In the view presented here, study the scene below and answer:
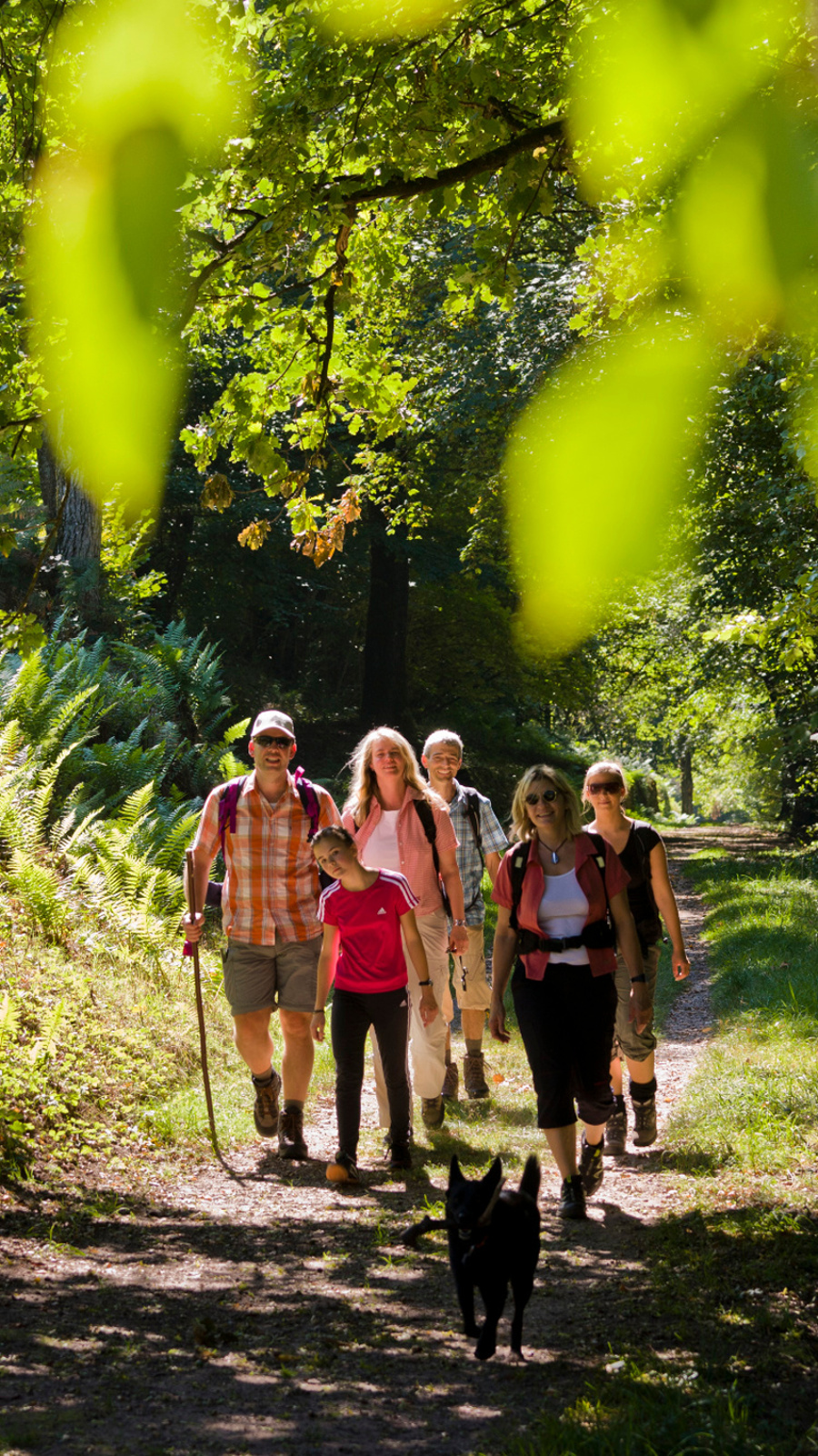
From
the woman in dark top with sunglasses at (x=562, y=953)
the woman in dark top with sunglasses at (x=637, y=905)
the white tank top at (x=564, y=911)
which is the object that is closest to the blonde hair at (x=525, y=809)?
the woman in dark top with sunglasses at (x=562, y=953)

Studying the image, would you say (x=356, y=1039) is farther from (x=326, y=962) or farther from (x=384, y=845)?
(x=384, y=845)

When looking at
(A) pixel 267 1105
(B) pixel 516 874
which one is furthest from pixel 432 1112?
(B) pixel 516 874

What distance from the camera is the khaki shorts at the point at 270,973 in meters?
6.80

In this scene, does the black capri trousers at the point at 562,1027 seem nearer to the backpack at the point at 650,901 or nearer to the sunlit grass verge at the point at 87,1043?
the backpack at the point at 650,901

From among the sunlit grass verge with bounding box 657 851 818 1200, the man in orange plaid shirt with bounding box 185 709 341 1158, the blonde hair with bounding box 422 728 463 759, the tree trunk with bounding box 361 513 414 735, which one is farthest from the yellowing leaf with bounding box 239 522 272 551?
the tree trunk with bounding box 361 513 414 735

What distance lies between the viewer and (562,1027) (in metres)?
5.64

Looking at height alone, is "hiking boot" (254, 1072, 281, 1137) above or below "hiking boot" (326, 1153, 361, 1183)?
above

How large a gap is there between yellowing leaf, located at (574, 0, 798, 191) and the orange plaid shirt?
12.3 feet

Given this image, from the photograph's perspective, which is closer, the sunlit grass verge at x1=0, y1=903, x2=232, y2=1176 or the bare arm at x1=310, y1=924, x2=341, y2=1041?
the bare arm at x1=310, y1=924, x2=341, y2=1041

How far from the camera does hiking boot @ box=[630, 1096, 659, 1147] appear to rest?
6.99 meters

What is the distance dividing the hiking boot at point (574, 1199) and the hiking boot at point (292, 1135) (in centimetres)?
170

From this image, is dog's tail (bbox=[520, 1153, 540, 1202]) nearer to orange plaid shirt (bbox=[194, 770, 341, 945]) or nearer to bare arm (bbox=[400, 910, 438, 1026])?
bare arm (bbox=[400, 910, 438, 1026])

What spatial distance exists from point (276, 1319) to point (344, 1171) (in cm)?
169

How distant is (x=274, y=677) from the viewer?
2725 cm
